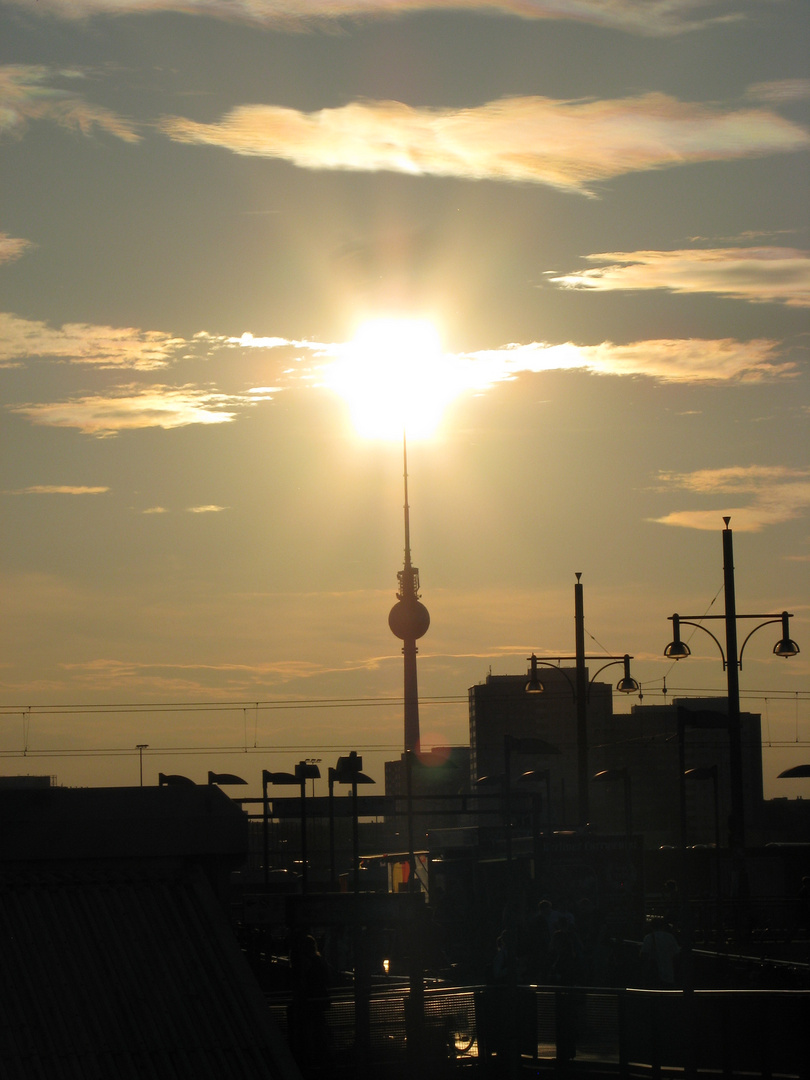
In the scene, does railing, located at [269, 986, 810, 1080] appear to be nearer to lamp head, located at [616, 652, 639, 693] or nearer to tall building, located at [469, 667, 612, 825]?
lamp head, located at [616, 652, 639, 693]

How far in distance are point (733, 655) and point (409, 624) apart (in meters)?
120

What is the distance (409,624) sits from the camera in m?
147

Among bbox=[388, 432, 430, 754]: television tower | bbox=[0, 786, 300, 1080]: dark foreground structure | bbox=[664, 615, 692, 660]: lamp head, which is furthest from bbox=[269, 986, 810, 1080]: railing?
bbox=[388, 432, 430, 754]: television tower

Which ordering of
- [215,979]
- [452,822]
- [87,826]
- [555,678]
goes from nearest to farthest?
1. [215,979]
2. [87,826]
3. [452,822]
4. [555,678]

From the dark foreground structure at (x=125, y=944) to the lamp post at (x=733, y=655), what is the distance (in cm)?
1705

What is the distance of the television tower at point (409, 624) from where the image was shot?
147 metres

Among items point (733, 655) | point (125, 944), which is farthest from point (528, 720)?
point (125, 944)

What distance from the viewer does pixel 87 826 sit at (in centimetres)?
1011

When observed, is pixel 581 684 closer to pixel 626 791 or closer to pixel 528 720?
pixel 626 791

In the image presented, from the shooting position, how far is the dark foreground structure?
28.4 ft

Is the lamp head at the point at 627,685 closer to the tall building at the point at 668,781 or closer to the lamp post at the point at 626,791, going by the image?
the lamp post at the point at 626,791

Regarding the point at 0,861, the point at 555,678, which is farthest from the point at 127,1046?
the point at 555,678

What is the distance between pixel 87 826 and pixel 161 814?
0.56 m

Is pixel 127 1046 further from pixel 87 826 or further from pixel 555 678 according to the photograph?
pixel 555 678
